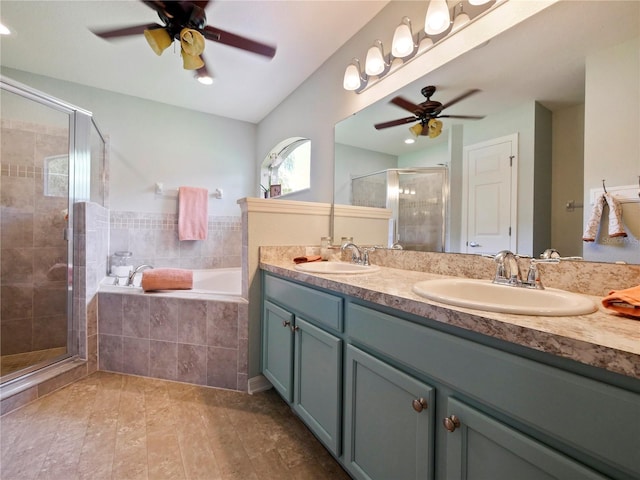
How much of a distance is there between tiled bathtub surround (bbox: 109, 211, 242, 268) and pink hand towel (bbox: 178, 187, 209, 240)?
11 cm

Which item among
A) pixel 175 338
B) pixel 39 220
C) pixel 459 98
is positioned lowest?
pixel 175 338

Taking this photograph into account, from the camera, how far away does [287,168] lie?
127 inches

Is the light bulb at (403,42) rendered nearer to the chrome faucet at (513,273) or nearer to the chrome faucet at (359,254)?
the chrome faucet at (359,254)

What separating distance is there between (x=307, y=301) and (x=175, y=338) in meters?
1.21

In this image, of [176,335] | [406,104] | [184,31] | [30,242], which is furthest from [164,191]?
[406,104]

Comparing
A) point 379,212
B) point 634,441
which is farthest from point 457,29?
point 634,441

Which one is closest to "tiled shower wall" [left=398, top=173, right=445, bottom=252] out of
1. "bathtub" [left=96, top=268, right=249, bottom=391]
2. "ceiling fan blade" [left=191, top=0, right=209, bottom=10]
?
"bathtub" [left=96, top=268, right=249, bottom=391]

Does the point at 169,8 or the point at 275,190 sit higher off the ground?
the point at 169,8

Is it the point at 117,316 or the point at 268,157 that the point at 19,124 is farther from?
the point at 268,157

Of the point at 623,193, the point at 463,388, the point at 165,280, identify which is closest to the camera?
the point at 463,388

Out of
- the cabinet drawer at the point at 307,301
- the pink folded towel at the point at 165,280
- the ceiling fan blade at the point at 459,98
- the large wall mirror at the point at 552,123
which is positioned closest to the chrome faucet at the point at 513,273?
the large wall mirror at the point at 552,123

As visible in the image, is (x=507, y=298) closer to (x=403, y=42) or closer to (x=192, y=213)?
(x=403, y=42)

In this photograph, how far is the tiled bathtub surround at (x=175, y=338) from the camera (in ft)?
5.98

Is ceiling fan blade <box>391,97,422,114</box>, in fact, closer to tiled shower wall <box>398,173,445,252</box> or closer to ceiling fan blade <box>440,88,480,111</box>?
ceiling fan blade <box>440,88,480,111</box>
